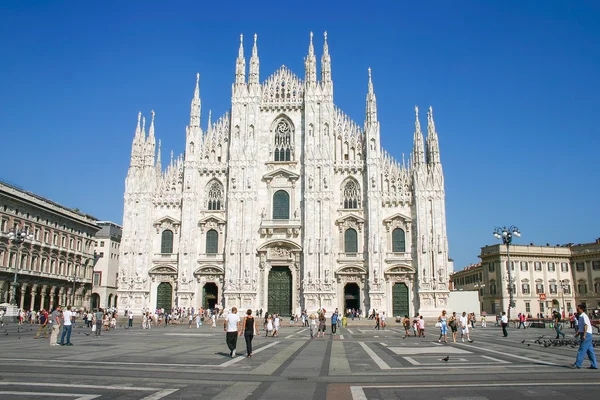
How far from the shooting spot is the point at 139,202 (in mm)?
49562

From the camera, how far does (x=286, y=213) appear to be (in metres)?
49.3

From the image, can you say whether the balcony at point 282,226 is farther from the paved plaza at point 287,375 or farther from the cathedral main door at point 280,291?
the paved plaza at point 287,375

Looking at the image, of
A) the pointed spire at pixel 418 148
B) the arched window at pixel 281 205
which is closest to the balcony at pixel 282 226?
the arched window at pixel 281 205

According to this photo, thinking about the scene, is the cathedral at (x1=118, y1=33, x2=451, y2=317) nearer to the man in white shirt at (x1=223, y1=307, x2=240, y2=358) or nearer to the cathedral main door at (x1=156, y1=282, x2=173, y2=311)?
the cathedral main door at (x1=156, y1=282, x2=173, y2=311)

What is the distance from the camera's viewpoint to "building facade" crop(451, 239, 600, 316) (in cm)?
7138

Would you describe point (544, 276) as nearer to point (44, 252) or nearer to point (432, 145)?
point (432, 145)

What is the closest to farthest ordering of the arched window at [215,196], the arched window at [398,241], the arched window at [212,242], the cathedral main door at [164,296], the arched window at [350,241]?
the arched window at [398,241] < the arched window at [350,241] < the cathedral main door at [164,296] < the arched window at [212,242] < the arched window at [215,196]

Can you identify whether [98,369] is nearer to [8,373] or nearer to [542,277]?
[8,373]

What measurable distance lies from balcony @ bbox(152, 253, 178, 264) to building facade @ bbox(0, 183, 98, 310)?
11.8m

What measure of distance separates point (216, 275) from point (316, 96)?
18.9 meters

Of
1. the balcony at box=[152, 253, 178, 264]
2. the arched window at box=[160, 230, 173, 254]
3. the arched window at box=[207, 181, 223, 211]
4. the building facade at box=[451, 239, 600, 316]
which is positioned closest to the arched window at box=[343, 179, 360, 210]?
the arched window at box=[207, 181, 223, 211]

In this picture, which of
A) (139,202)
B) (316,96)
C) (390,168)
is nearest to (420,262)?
(390,168)

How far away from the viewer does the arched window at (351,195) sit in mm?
49000

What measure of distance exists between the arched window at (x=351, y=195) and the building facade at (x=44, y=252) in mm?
29660
